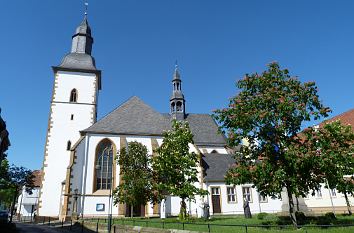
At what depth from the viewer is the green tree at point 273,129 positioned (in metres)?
14.0

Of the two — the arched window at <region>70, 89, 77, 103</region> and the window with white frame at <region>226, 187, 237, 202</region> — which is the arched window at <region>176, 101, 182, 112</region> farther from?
the window with white frame at <region>226, 187, 237, 202</region>

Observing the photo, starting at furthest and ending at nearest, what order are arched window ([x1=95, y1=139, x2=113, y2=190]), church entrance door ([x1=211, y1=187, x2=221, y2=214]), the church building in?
church entrance door ([x1=211, y1=187, x2=221, y2=214])
arched window ([x1=95, y1=139, x2=113, y2=190])
the church building

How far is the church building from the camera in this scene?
3047 cm

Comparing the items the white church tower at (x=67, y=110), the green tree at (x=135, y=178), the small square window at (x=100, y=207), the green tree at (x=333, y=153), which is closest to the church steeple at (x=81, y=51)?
the white church tower at (x=67, y=110)

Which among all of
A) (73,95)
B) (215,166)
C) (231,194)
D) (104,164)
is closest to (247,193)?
(231,194)

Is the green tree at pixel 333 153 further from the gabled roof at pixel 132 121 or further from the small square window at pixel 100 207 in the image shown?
the gabled roof at pixel 132 121

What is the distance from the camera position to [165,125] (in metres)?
36.9

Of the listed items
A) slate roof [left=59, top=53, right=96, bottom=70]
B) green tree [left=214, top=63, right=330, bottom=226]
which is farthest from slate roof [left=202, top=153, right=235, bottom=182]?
slate roof [left=59, top=53, right=96, bottom=70]

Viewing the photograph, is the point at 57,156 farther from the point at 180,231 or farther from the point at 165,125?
the point at 180,231

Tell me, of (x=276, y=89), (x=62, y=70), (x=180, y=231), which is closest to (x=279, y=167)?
(x=276, y=89)

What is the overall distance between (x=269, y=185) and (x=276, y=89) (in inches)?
200

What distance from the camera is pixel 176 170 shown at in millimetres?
24375

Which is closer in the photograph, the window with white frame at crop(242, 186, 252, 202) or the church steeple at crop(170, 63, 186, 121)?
the window with white frame at crop(242, 186, 252, 202)

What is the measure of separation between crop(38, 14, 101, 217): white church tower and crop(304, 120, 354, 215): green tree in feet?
93.5
